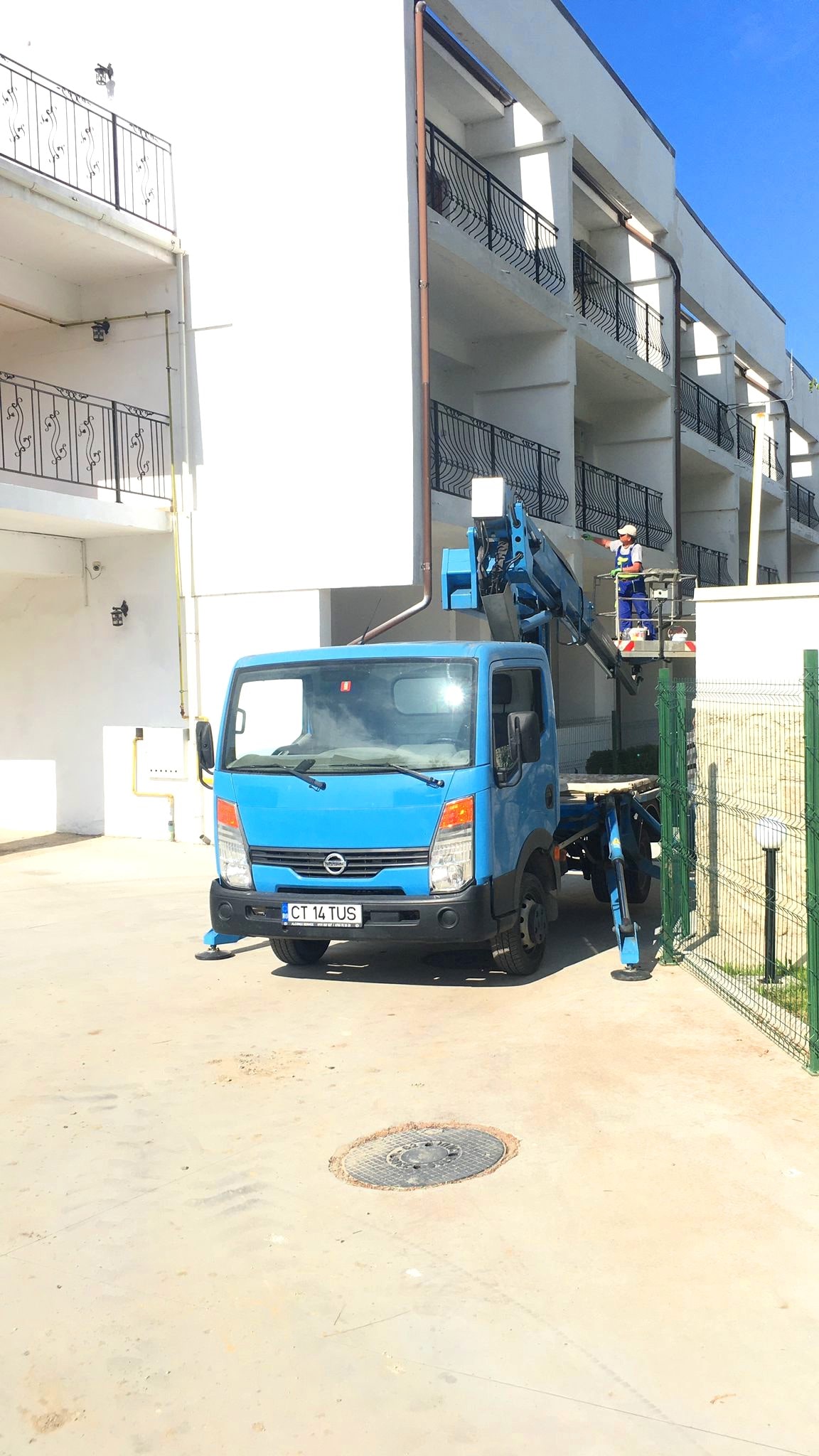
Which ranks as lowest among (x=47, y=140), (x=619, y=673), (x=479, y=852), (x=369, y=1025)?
(x=369, y=1025)

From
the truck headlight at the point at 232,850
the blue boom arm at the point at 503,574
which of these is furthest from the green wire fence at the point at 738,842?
the truck headlight at the point at 232,850

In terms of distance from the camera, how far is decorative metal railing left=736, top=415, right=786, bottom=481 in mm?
29197

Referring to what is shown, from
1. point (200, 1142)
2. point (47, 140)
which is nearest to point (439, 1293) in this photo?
point (200, 1142)

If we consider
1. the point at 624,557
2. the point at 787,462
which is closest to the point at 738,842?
the point at 624,557

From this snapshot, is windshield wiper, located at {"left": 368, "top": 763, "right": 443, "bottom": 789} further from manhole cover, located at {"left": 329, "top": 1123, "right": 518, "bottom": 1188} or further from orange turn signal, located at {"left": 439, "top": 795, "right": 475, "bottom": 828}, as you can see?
manhole cover, located at {"left": 329, "top": 1123, "right": 518, "bottom": 1188}

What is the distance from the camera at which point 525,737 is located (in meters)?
8.09

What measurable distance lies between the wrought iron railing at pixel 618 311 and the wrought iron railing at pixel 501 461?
306 cm

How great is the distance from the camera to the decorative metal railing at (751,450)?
95.8ft

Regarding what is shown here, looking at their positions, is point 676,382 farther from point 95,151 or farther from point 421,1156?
point 421,1156

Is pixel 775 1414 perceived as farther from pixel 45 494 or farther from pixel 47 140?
pixel 47 140

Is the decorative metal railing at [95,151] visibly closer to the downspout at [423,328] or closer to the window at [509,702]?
the downspout at [423,328]

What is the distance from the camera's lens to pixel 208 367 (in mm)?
14531

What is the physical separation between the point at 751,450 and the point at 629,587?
18899 mm

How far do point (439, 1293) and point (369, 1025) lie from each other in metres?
3.24
